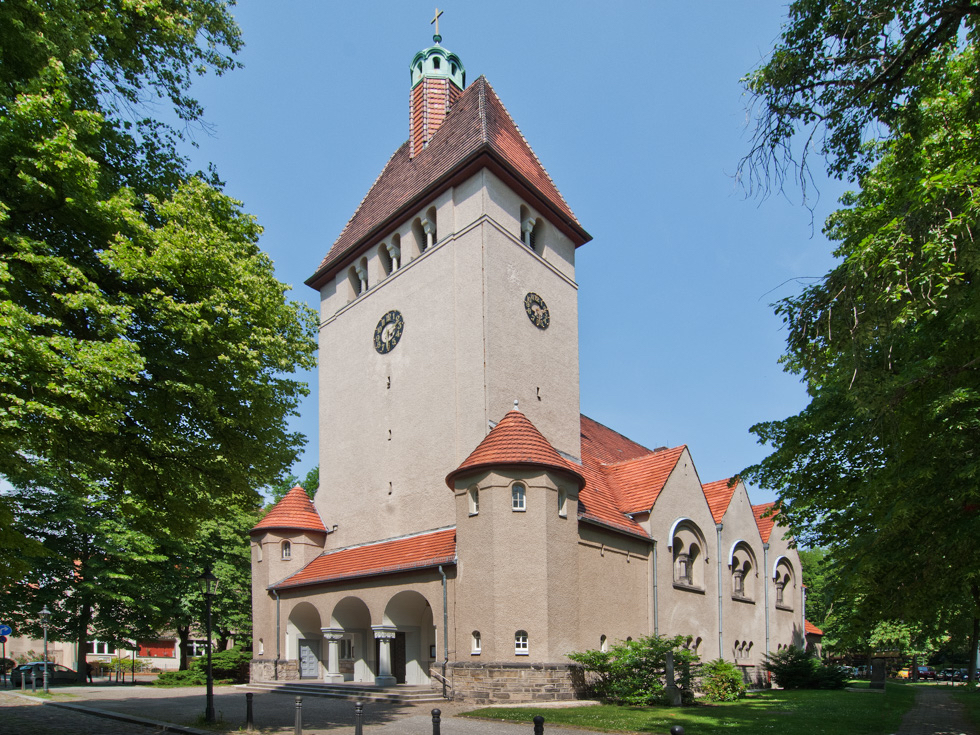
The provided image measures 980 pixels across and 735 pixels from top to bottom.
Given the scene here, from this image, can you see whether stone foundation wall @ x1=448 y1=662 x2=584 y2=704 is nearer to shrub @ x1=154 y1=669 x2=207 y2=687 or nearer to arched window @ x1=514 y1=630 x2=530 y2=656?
arched window @ x1=514 y1=630 x2=530 y2=656

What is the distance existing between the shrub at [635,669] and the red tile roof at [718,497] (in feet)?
34.2

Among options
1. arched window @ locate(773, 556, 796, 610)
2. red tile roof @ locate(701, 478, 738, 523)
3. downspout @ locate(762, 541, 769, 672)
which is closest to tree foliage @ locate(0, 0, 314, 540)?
red tile roof @ locate(701, 478, 738, 523)

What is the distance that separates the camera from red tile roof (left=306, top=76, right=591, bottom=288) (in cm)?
2588

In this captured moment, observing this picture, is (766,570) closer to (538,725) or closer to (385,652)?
(385,652)

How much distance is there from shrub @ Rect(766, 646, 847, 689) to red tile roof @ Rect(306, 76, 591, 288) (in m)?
18.9

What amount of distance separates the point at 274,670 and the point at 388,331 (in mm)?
12793

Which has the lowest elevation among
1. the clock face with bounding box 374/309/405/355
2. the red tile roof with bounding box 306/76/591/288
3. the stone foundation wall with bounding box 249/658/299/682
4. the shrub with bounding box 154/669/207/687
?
the shrub with bounding box 154/669/207/687

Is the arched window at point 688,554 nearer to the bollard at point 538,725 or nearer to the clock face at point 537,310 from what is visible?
the clock face at point 537,310

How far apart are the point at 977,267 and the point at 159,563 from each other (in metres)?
34.5

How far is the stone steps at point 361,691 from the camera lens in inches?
768

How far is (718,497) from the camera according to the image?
31.0 meters

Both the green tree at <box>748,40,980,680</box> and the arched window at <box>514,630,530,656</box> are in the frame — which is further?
the arched window at <box>514,630,530,656</box>

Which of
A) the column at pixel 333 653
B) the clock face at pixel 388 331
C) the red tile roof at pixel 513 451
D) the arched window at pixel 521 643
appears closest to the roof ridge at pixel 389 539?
the red tile roof at pixel 513 451

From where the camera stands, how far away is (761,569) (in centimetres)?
3259
